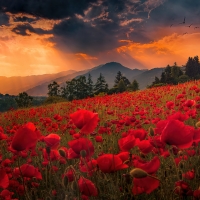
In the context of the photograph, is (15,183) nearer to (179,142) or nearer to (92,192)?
(92,192)

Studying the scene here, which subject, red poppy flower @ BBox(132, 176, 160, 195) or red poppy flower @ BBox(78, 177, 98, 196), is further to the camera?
red poppy flower @ BBox(78, 177, 98, 196)

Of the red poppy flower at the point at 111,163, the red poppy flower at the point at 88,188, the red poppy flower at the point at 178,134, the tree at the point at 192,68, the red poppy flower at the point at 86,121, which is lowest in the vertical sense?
the red poppy flower at the point at 88,188

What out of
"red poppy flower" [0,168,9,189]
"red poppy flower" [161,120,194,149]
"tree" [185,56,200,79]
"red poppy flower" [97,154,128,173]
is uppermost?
"tree" [185,56,200,79]

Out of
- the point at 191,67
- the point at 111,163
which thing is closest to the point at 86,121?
the point at 111,163

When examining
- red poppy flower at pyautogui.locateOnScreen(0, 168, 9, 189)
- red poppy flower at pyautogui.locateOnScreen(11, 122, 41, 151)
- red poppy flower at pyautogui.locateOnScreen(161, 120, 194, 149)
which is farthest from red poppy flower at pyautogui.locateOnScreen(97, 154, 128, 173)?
red poppy flower at pyautogui.locateOnScreen(0, 168, 9, 189)

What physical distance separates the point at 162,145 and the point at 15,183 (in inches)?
52.5

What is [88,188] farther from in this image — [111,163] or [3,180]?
[3,180]

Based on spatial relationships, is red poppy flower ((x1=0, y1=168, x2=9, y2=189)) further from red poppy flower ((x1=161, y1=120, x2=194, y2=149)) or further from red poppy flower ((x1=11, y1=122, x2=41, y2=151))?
red poppy flower ((x1=161, y1=120, x2=194, y2=149))

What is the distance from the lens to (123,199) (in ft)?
5.86

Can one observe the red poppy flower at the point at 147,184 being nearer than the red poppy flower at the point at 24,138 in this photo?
Yes

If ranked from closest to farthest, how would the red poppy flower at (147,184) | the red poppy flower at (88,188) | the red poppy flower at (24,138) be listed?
1. the red poppy flower at (147,184)
2. the red poppy flower at (88,188)
3. the red poppy flower at (24,138)

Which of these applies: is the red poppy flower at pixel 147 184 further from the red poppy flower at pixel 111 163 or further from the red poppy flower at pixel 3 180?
the red poppy flower at pixel 3 180

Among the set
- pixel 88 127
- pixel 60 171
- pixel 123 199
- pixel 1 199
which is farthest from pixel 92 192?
pixel 60 171

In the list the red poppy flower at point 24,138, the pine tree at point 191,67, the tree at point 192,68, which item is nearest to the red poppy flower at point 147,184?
the red poppy flower at point 24,138
